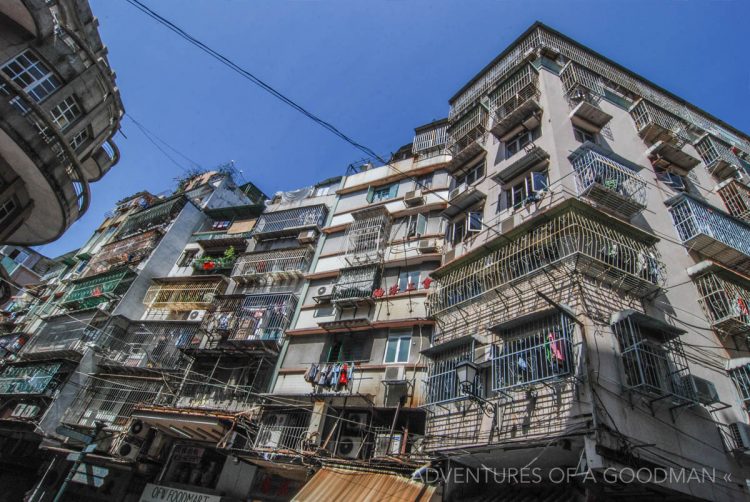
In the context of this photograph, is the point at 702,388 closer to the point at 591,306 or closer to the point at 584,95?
the point at 591,306

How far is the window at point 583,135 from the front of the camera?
→ 46.1 ft

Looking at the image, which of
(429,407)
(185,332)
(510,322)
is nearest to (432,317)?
(429,407)

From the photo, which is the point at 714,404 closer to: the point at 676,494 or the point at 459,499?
the point at 676,494

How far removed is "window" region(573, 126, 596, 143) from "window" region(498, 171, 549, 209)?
2.61 meters

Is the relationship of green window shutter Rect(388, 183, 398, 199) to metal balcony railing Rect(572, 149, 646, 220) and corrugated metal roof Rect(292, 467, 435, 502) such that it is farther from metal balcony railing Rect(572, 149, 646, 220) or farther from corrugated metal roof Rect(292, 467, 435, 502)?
corrugated metal roof Rect(292, 467, 435, 502)

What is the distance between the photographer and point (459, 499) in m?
9.61

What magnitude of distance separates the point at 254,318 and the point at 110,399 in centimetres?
984

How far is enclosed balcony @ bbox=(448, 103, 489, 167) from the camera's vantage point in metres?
17.3

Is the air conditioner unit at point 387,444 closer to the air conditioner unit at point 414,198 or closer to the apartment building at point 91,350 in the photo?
the air conditioner unit at point 414,198

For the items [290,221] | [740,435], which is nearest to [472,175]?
[290,221]

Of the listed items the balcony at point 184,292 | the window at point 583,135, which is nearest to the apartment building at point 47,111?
the balcony at point 184,292

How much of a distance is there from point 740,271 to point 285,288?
60.8 ft

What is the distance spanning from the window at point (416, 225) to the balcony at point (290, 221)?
6273 millimetres

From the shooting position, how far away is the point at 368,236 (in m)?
19.1
